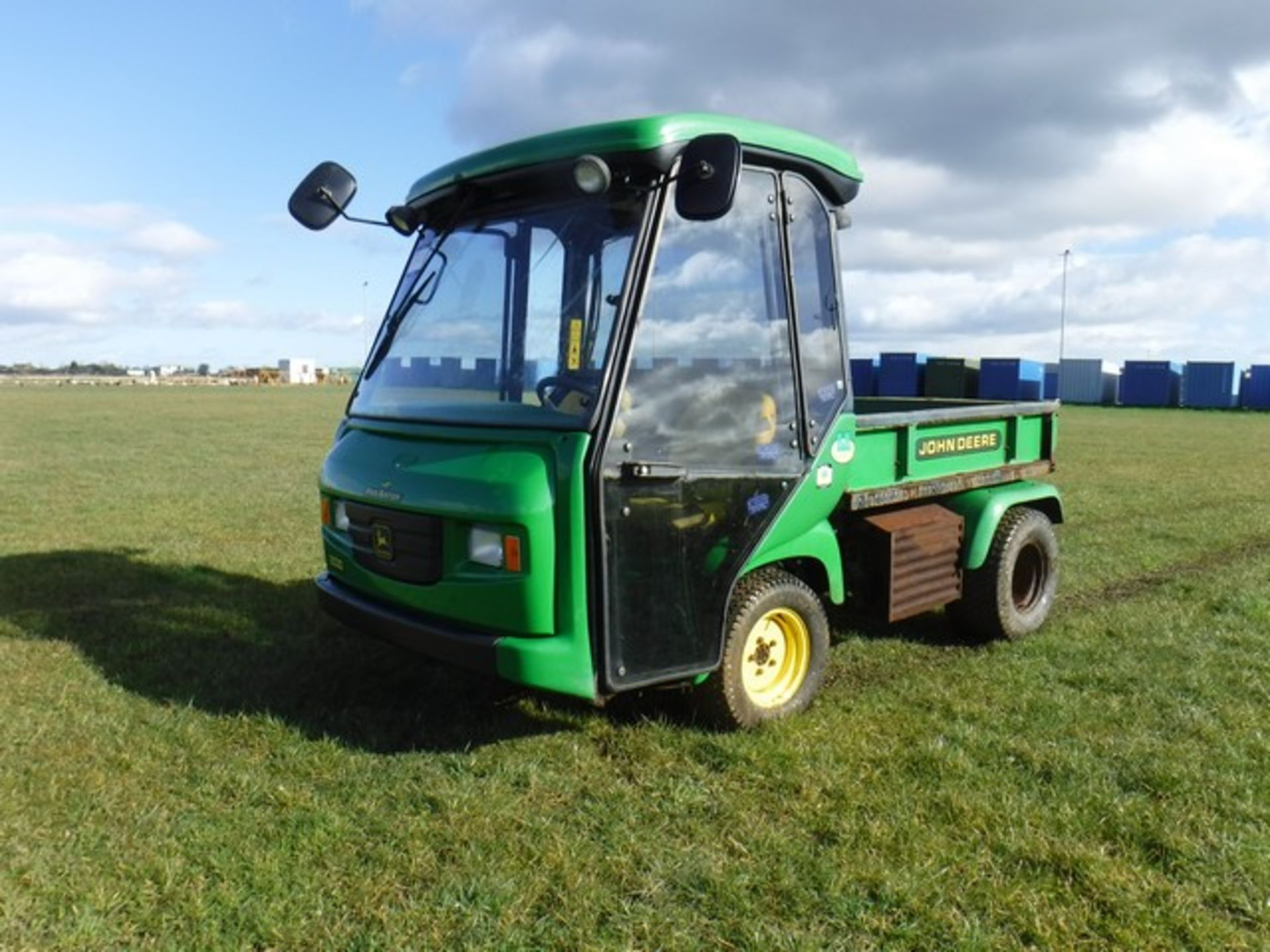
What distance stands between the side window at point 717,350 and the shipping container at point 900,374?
1964 centimetres

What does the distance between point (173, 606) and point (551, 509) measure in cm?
386

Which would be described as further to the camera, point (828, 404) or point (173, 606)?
point (173, 606)

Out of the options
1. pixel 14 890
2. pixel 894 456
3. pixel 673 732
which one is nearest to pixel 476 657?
pixel 673 732

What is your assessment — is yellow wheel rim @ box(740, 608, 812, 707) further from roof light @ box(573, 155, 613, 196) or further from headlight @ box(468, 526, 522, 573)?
roof light @ box(573, 155, 613, 196)

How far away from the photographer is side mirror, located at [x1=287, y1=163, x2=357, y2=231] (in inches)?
172

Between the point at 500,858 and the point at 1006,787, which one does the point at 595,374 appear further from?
the point at 1006,787

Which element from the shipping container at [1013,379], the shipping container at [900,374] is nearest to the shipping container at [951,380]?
the shipping container at [900,374]

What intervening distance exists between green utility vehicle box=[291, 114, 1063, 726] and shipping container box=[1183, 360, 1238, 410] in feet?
145

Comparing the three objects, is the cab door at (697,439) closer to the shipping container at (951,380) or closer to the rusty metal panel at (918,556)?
the rusty metal panel at (918,556)

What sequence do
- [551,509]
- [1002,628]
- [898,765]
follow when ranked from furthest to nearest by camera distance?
[1002,628]
[898,765]
[551,509]

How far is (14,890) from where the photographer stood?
290cm

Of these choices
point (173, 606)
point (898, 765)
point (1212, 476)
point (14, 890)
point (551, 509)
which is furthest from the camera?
point (1212, 476)

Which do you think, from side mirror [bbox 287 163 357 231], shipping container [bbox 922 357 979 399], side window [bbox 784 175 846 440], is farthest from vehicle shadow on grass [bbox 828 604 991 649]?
shipping container [bbox 922 357 979 399]

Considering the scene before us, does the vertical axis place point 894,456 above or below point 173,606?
above
